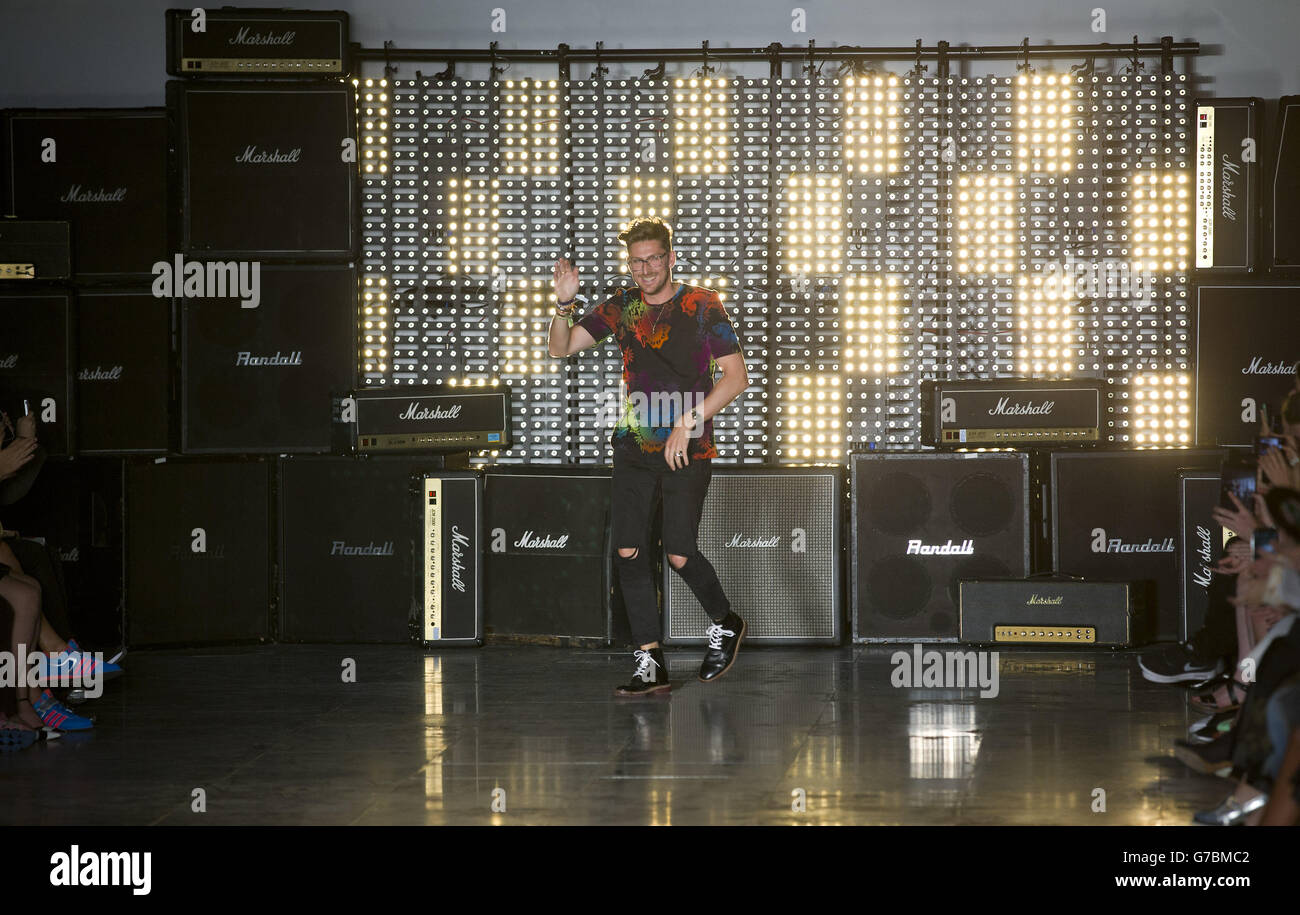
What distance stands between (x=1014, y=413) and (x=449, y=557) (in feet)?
8.44

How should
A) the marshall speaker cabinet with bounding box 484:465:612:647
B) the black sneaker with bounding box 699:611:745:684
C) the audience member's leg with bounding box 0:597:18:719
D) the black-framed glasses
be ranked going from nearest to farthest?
the audience member's leg with bounding box 0:597:18:719
the black-framed glasses
the black sneaker with bounding box 699:611:745:684
the marshall speaker cabinet with bounding box 484:465:612:647

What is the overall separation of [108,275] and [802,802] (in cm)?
447

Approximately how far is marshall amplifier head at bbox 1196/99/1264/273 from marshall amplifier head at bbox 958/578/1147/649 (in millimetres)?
1618

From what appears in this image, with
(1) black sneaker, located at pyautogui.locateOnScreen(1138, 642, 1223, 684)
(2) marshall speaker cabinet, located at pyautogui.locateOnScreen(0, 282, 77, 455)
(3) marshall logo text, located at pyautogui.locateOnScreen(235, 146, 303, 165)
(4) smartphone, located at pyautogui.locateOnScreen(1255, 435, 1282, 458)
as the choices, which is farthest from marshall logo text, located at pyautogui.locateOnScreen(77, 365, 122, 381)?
(4) smartphone, located at pyautogui.locateOnScreen(1255, 435, 1282, 458)

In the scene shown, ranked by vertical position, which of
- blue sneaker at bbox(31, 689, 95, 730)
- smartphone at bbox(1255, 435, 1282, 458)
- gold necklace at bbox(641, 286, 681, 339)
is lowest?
blue sneaker at bbox(31, 689, 95, 730)

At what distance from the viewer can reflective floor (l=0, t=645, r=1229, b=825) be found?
3.47 metres

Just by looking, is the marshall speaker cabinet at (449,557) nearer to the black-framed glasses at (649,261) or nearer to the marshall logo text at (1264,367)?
the black-framed glasses at (649,261)

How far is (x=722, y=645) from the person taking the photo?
5.40 metres

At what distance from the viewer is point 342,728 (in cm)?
455

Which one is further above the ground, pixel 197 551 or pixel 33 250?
Answer: pixel 33 250

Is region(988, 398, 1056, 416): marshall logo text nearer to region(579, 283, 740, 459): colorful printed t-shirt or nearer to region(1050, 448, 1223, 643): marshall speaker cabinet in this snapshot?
region(1050, 448, 1223, 643): marshall speaker cabinet

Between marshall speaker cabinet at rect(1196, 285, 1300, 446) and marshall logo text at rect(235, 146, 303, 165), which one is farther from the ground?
marshall logo text at rect(235, 146, 303, 165)

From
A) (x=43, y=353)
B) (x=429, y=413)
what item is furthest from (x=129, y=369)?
(x=429, y=413)

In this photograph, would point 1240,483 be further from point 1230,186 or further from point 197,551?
point 197,551
